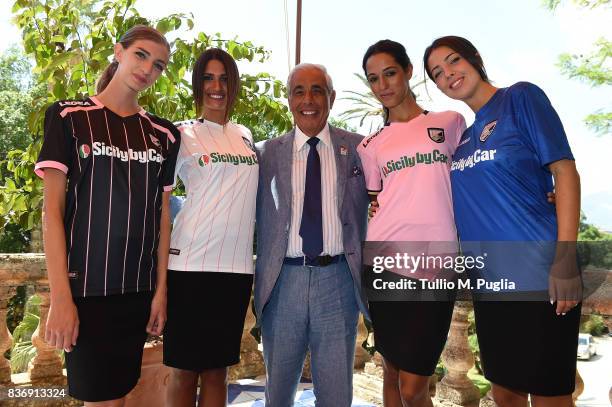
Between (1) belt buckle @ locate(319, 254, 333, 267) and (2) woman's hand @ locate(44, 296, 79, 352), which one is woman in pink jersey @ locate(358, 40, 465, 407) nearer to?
(1) belt buckle @ locate(319, 254, 333, 267)

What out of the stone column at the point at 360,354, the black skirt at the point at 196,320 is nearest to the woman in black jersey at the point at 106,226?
the black skirt at the point at 196,320

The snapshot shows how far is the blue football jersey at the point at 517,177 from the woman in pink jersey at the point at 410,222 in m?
0.19

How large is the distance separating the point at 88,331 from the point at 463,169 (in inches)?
64.8

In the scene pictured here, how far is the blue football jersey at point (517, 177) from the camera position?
1.94 m

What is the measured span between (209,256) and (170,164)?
0.46 m

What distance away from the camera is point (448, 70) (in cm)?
231

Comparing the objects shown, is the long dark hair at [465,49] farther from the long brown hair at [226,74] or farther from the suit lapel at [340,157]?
the long brown hair at [226,74]

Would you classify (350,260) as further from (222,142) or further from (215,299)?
(222,142)

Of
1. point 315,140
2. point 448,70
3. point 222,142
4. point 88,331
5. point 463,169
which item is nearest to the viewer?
point 88,331

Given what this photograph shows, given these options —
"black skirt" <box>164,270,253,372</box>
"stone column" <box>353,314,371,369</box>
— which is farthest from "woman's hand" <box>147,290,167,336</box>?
"stone column" <box>353,314,371,369</box>

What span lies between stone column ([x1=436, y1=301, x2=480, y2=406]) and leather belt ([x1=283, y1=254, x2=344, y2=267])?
1282 millimetres

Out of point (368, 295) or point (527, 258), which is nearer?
point (527, 258)

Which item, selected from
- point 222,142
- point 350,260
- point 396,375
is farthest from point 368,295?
point 222,142

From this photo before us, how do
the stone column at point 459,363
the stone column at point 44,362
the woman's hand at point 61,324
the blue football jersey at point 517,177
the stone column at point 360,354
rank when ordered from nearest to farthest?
the woman's hand at point 61,324 < the blue football jersey at point 517,177 < the stone column at point 459,363 < the stone column at point 44,362 < the stone column at point 360,354
